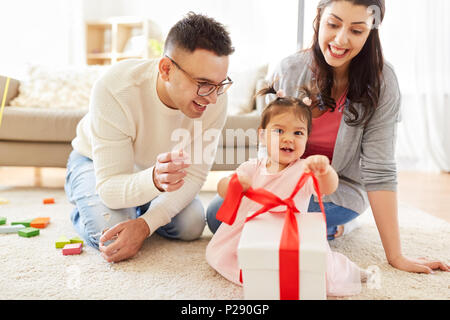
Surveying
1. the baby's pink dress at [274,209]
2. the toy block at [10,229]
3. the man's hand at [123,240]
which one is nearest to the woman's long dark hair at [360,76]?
the baby's pink dress at [274,209]

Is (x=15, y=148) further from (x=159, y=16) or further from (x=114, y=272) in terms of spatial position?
(x=159, y=16)

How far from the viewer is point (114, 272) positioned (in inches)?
45.1

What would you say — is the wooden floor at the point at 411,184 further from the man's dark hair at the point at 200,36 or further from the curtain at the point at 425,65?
the man's dark hair at the point at 200,36

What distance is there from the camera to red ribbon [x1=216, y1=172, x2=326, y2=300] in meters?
0.84

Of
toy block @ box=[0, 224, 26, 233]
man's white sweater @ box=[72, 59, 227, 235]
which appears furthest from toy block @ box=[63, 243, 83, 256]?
toy block @ box=[0, 224, 26, 233]

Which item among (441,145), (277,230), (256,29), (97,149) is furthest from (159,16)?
(277,230)

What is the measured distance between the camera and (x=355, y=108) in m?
1.26

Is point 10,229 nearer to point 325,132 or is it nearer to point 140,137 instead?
point 140,137

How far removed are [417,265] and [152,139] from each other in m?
0.83

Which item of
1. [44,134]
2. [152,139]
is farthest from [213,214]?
[44,134]

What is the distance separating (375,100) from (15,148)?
1.90 meters

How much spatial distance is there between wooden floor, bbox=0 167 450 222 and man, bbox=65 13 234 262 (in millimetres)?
1067

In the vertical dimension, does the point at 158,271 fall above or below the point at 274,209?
below

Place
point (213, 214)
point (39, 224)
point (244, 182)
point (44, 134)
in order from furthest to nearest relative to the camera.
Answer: point (44, 134) → point (39, 224) → point (213, 214) → point (244, 182)
